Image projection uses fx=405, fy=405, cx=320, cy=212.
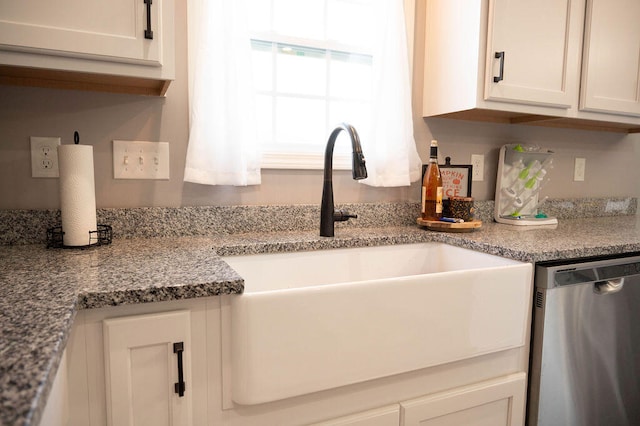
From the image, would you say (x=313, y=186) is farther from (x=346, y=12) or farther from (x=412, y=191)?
(x=346, y=12)

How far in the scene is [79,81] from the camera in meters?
1.16

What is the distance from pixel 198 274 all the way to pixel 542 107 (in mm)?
1487

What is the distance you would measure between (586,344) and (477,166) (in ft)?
2.89

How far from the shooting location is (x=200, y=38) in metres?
1.30

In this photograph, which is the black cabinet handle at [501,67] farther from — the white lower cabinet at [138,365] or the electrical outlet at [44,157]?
the electrical outlet at [44,157]

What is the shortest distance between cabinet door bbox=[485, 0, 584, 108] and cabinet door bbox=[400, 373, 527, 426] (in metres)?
0.99

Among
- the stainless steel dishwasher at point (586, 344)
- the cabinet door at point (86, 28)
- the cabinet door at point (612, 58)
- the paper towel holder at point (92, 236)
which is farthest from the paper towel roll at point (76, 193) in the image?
the cabinet door at point (612, 58)

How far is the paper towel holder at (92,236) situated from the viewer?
3.72 ft

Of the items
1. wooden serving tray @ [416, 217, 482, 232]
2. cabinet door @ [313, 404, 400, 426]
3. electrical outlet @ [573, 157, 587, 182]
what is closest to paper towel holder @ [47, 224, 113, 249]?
cabinet door @ [313, 404, 400, 426]

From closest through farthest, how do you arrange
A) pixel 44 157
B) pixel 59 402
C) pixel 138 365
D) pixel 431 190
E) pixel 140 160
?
pixel 59 402 → pixel 138 365 → pixel 44 157 → pixel 140 160 → pixel 431 190

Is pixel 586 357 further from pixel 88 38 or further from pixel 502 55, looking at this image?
pixel 88 38

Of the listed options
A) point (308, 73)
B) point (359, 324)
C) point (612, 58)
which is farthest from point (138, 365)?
point (612, 58)

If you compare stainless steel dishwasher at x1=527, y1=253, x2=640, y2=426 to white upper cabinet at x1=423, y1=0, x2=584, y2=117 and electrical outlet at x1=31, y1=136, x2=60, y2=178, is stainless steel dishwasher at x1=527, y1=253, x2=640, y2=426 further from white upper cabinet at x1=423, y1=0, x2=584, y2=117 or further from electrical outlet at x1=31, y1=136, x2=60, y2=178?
electrical outlet at x1=31, y1=136, x2=60, y2=178

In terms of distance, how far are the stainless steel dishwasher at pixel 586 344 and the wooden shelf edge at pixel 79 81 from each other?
125 centimetres
